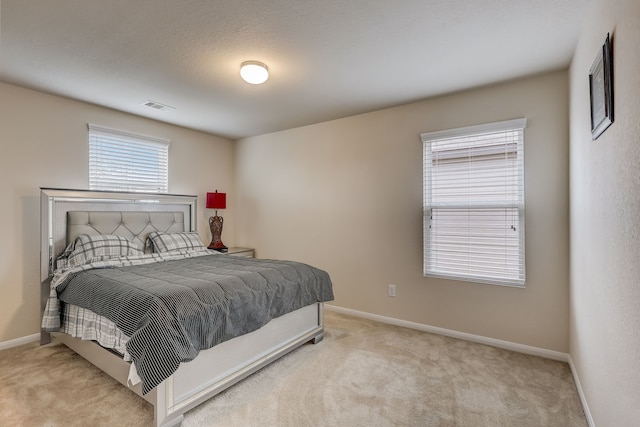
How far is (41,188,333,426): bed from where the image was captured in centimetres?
183

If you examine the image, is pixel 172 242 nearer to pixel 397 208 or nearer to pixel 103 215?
pixel 103 215

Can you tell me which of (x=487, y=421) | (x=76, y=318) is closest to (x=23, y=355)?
(x=76, y=318)

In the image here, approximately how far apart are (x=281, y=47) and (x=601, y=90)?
1906 millimetres

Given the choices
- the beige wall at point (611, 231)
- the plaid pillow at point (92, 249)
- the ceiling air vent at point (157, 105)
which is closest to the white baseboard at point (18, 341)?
the plaid pillow at point (92, 249)

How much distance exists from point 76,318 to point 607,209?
11.6 ft

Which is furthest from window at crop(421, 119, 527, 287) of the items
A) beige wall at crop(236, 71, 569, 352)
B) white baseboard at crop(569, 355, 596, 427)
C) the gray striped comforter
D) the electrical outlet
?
the gray striped comforter

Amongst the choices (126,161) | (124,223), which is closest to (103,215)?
(124,223)

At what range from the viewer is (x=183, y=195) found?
4.27 metres

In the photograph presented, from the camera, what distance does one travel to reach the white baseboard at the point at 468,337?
8.90 feet

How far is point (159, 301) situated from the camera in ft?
6.24

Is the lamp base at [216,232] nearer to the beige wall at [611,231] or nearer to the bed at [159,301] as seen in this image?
the bed at [159,301]

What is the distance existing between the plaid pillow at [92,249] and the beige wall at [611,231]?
3.70 meters

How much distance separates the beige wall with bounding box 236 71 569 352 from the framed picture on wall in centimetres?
108

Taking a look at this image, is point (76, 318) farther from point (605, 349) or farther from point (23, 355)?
point (605, 349)
